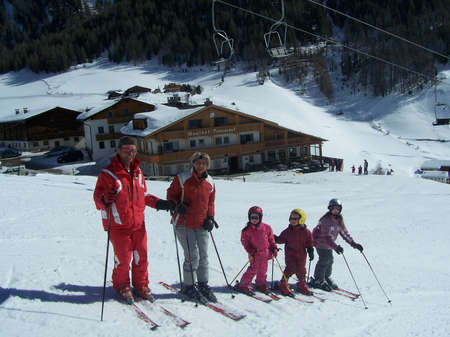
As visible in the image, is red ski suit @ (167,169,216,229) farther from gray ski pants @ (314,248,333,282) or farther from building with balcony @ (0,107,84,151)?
building with balcony @ (0,107,84,151)

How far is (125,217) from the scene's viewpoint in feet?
14.5

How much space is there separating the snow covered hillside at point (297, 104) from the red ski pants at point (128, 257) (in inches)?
1247

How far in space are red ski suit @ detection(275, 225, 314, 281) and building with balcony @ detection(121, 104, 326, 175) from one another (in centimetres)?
2649

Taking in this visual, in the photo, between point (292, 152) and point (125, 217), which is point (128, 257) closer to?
point (125, 217)

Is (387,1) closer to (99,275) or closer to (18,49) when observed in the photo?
(18,49)

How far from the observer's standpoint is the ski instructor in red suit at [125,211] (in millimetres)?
4316

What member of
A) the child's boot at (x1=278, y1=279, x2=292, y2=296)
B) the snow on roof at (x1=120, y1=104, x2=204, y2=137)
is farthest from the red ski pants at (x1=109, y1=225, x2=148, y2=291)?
the snow on roof at (x1=120, y1=104, x2=204, y2=137)

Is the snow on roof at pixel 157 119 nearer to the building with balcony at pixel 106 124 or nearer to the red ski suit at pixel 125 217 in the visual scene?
the building with balcony at pixel 106 124

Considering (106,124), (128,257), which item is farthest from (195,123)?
(128,257)

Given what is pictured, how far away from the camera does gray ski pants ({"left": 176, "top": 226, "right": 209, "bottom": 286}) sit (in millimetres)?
4844

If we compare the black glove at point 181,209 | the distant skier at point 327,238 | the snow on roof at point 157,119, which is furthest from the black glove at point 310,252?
the snow on roof at point 157,119

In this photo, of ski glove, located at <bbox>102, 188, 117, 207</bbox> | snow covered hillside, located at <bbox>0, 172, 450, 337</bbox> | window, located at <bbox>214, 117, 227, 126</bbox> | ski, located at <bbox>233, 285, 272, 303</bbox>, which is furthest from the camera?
window, located at <bbox>214, 117, 227, 126</bbox>

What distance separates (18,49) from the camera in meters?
107

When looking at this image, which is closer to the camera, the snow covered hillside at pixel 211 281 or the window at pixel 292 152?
the snow covered hillside at pixel 211 281
